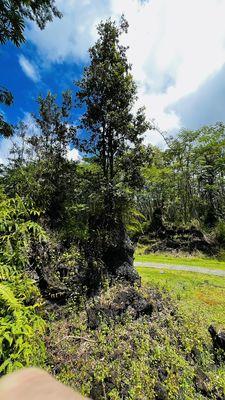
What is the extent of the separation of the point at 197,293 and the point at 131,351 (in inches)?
202

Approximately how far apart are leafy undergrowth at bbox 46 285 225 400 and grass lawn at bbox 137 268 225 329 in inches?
27.1

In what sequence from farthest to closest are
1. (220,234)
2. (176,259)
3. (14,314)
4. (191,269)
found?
(220,234)
(176,259)
(191,269)
(14,314)

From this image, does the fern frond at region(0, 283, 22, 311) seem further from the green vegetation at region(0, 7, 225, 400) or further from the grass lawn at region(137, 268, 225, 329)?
the grass lawn at region(137, 268, 225, 329)

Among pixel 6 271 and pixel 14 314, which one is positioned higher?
pixel 6 271

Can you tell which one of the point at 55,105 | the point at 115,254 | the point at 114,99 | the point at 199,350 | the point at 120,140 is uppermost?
the point at 55,105

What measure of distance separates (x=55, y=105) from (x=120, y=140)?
568cm

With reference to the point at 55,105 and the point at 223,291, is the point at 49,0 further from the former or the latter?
the point at 223,291

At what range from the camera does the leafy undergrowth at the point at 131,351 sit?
4590 millimetres

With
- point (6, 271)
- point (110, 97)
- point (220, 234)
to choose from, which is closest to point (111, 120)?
point (110, 97)

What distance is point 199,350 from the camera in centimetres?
570

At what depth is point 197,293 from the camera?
990cm

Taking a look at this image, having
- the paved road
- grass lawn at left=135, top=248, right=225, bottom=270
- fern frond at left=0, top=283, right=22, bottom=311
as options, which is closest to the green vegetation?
fern frond at left=0, top=283, right=22, bottom=311

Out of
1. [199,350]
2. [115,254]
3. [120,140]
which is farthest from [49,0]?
[199,350]

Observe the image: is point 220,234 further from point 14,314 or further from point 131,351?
point 14,314
